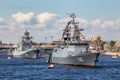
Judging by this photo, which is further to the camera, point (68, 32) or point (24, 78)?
point (68, 32)

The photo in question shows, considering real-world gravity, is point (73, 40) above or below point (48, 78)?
above

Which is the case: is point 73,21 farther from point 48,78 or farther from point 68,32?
point 48,78

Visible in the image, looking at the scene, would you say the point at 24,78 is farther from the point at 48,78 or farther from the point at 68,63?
the point at 68,63

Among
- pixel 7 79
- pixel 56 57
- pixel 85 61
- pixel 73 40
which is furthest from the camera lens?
pixel 56 57

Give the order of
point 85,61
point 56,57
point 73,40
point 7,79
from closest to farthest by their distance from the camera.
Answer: point 7,79 → point 85,61 → point 73,40 → point 56,57

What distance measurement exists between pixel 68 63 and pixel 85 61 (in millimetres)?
8923

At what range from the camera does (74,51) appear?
489ft

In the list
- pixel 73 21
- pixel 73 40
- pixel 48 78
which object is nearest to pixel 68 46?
pixel 73 40

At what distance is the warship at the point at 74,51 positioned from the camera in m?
145

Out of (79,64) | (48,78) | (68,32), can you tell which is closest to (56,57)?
(68,32)

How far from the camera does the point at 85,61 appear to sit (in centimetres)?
14588

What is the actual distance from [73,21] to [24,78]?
6645cm

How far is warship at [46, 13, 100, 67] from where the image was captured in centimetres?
14488

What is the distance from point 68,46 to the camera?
15275 cm
